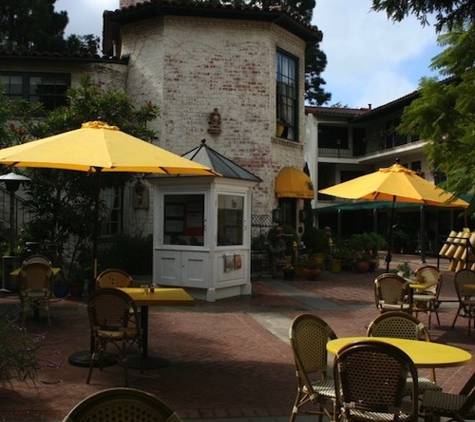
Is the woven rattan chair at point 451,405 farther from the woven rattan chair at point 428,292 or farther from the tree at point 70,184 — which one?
the tree at point 70,184

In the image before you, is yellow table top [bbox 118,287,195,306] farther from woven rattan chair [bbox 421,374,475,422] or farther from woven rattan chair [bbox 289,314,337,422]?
woven rattan chair [bbox 421,374,475,422]

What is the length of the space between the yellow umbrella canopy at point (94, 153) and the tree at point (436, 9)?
2778 millimetres

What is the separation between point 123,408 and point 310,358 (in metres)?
2.34

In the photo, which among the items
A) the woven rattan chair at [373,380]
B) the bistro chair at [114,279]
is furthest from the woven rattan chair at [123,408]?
the bistro chair at [114,279]

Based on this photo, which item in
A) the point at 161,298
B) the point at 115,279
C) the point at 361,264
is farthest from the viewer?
the point at 361,264

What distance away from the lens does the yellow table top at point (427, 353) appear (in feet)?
13.5

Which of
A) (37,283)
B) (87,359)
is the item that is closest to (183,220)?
(37,283)

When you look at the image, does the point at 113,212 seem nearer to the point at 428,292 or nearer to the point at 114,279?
the point at 114,279

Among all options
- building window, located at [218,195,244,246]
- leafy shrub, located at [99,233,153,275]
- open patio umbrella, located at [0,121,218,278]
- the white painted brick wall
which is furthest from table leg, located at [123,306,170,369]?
the white painted brick wall

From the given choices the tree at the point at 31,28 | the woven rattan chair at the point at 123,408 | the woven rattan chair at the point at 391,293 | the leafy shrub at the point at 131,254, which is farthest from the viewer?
the tree at the point at 31,28

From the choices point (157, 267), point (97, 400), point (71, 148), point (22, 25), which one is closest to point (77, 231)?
point (157, 267)

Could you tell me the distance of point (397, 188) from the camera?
363 inches

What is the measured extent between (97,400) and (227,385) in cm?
371

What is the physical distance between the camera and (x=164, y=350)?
299 inches
